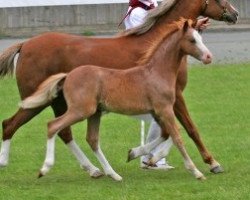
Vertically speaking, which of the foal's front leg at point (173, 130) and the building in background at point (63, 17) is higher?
the foal's front leg at point (173, 130)

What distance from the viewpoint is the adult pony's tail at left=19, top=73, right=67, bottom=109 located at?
1063 centimetres

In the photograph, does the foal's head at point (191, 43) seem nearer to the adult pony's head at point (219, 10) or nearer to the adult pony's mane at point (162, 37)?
the adult pony's mane at point (162, 37)

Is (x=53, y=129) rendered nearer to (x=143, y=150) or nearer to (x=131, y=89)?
(x=131, y=89)

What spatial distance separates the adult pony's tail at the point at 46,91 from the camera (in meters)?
10.6

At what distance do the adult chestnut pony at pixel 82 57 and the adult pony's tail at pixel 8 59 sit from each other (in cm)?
1

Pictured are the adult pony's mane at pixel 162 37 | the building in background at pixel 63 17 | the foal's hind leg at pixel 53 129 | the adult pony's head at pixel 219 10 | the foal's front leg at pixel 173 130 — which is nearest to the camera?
the foal's hind leg at pixel 53 129

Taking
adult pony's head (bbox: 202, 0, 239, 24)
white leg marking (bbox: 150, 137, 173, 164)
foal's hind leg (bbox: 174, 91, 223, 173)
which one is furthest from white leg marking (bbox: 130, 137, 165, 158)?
adult pony's head (bbox: 202, 0, 239, 24)

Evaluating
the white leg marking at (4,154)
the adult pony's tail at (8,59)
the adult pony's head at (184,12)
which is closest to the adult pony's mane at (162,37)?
the adult pony's head at (184,12)

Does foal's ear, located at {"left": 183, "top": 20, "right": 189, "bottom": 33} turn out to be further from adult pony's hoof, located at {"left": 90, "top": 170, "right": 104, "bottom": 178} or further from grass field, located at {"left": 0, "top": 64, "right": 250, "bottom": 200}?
adult pony's hoof, located at {"left": 90, "top": 170, "right": 104, "bottom": 178}

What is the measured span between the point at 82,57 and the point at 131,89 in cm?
102

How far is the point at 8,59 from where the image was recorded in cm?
1160

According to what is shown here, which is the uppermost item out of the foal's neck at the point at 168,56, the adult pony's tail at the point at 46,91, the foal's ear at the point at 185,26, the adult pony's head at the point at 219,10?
the foal's ear at the point at 185,26

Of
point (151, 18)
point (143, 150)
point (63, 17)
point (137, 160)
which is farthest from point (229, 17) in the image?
point (63, 17)

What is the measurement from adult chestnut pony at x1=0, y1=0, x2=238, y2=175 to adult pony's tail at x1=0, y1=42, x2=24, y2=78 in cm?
1
